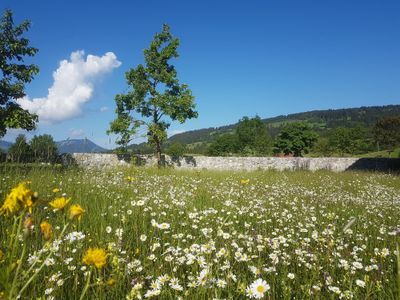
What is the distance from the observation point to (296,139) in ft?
259

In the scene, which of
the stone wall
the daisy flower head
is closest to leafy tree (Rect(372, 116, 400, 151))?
the stone wall

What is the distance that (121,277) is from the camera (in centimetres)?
261

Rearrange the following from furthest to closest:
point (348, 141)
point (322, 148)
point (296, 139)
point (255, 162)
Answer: point (348, 141)
point (322, 148)
point (296, 139)
point (255, 162)

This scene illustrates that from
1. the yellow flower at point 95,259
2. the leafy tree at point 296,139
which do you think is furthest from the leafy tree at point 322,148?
the yellow flower at point 95,259

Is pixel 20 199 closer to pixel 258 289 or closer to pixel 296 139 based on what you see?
pixel 258 289

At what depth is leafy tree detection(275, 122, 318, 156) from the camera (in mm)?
79125

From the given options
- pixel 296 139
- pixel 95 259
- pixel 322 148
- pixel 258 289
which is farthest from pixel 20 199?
pixel 322 148

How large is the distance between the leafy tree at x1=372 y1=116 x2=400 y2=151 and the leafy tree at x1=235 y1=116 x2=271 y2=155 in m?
24.9

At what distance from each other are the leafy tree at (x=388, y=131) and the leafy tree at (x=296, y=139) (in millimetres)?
17244

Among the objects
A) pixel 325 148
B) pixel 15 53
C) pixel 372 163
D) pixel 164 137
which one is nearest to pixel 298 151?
pixel 325 148

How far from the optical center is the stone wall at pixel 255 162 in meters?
29.3

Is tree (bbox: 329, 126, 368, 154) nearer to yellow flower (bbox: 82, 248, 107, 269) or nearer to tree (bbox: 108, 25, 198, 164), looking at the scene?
tree (bbox: 108, 25, 198, 164)

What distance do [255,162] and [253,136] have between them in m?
53.8

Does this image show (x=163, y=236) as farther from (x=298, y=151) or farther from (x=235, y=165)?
(x=298, y=151)
